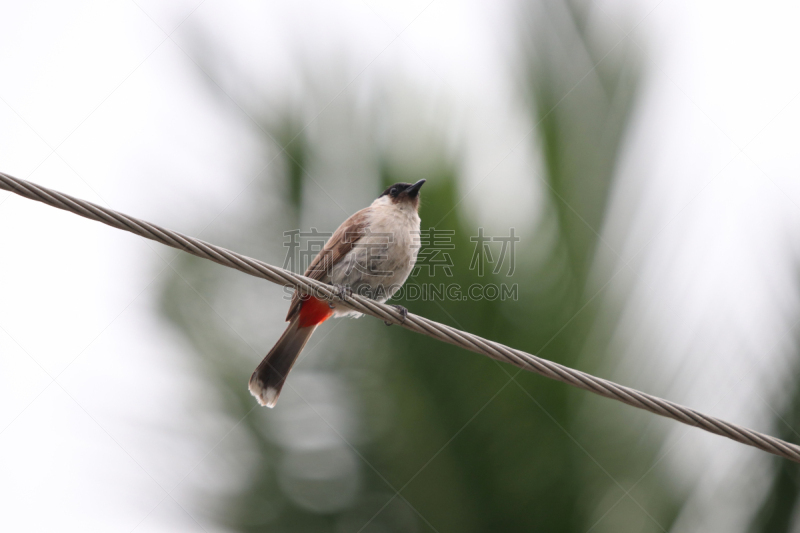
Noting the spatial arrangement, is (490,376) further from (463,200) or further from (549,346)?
(463,200)

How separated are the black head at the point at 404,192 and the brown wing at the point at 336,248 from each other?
22 centimetres

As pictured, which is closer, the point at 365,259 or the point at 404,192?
the point at 404,192

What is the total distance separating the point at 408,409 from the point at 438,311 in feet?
1.93

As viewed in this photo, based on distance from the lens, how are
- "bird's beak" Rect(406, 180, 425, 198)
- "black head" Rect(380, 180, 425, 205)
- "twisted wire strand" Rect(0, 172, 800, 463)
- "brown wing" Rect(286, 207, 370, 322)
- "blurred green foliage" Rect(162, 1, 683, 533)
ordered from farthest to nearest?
"brown wing" Rect(286, 207, 370, 322) < "black head" Rect(380, 180, 425, 205) < "bird's beak" Rect(406, 180, 425, 198) < "blurred green foliage" Rect(162, 1, 683, 533) < "twisted wire strand" Rect(0, 172, 800, 463)

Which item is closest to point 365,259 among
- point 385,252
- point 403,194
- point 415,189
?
point 385,252

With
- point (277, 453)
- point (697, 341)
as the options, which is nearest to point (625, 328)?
point (697, 341)

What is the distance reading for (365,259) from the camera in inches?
178

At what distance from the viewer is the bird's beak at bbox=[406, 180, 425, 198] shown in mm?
3644

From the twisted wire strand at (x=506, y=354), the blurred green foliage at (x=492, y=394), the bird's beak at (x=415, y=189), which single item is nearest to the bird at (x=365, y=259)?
the bird's beak at (x=415, y=189)

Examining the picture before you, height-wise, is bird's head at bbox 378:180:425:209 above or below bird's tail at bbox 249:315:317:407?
above

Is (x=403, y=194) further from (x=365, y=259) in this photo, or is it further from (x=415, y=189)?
(x=365, y=259)

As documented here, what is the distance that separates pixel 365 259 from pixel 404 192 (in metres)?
0.68

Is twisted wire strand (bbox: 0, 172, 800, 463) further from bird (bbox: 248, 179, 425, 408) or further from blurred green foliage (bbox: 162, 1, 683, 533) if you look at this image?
bird (bbox: 248, 179, 425, 408)

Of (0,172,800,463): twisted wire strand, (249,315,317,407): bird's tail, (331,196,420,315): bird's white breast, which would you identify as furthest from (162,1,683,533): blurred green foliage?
(331,196,420,315): bird's white breast
